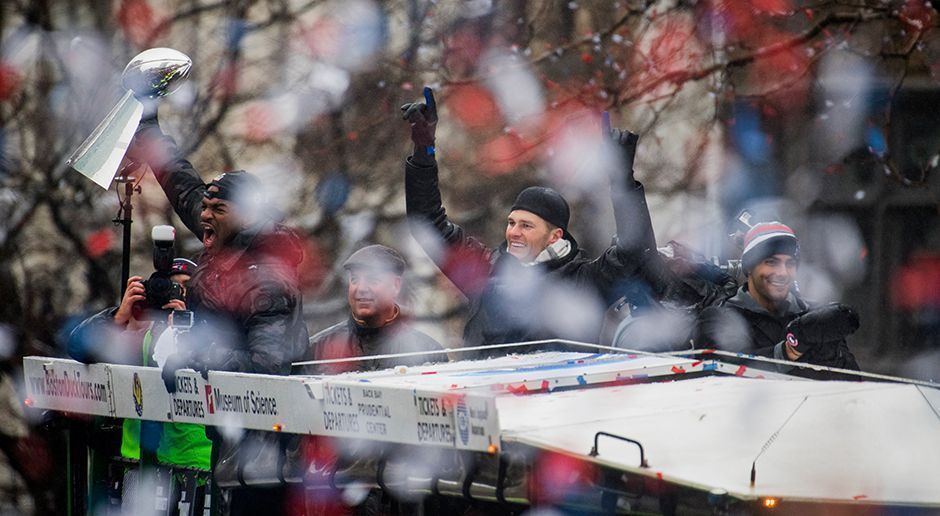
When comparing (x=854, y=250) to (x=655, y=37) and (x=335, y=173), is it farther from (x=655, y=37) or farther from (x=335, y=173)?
(x=335, y=173)

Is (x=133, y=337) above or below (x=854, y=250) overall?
below

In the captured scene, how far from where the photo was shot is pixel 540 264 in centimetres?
641

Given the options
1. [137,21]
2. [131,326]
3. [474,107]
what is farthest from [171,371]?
[137,21]

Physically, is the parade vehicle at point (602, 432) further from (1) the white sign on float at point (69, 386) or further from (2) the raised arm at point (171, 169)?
(2) the raised arm at point (171, 169)

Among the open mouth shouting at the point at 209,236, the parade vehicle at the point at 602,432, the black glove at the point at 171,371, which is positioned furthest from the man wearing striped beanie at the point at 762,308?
the black glove at the point at 171,371

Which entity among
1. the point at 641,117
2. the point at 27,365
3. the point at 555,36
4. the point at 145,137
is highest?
the point at 555,36

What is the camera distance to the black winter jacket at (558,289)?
6.20m

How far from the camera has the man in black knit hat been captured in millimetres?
6203

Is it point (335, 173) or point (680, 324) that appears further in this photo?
point (335, 173)

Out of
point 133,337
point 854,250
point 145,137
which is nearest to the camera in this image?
point 133,337

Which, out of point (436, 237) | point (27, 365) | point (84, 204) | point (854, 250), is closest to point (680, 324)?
point (436, 237)

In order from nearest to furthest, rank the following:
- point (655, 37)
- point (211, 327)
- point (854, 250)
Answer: point (211, 327), point (655, 37), point (854, 250)

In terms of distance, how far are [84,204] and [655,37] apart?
3.70m

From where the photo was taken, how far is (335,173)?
32.8ft
